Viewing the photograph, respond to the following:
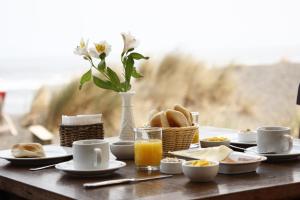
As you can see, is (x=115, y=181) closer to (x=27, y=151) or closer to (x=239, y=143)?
(x=27, y=151)

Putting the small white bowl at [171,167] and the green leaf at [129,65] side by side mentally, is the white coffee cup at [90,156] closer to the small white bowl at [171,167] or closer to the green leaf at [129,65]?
the small white bowl at [171,167]

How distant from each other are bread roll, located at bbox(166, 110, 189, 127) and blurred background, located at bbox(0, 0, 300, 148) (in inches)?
140

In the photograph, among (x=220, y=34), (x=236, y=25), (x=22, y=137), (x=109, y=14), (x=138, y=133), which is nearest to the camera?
(x=138, y=133)

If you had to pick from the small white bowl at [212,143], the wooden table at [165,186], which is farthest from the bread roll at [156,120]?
the wooden table at [165,186]

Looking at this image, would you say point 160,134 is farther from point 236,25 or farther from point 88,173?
point 236,25

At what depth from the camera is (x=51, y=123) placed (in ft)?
19.5

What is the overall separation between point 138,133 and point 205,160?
10.4 inches

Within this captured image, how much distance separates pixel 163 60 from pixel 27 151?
4727 mm

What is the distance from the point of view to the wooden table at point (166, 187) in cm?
163

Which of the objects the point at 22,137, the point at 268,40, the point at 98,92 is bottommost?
the point at 22,137

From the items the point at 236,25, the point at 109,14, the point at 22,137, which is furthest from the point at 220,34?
the point at 22,137

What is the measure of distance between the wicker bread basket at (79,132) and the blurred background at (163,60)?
11.1ft

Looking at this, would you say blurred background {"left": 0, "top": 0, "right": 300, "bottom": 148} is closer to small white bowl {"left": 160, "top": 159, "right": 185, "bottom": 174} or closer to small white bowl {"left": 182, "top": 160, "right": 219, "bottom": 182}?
small white bowl {"left": 160, "top": 159, "right": 185, "bottom": 174}

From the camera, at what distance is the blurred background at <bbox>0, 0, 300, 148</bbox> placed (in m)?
6.26
